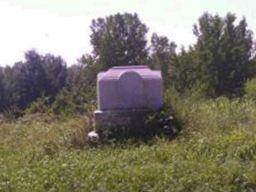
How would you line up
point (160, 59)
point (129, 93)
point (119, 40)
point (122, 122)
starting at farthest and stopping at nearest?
point (160, 59) < point (119, 40) < point (129, 93) < point (122, 122)

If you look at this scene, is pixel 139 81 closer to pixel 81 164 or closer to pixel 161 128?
pixel 161 128

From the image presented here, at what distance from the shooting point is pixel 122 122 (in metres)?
10.6

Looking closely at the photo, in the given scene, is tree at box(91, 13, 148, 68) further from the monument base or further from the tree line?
the monument base

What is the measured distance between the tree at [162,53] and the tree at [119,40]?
3.55 ft

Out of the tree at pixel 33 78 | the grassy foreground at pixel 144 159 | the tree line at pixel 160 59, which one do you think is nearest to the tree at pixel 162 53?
the tree line at pixel 160 59

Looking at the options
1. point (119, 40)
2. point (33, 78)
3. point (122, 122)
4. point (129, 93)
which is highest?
point (119, 40)

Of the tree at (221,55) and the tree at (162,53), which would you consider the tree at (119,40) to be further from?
the tree at (221,55)

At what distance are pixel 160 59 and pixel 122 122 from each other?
26.9 meters

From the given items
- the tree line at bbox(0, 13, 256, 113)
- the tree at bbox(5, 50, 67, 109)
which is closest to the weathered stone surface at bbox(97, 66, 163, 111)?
the tree line at bbox(0, 13, 256, 113)

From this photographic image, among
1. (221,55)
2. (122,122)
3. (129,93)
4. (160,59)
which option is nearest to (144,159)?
(122,122)

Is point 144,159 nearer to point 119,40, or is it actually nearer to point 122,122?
point 122,122

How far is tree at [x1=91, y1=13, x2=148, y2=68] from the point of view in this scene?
34.3 metres

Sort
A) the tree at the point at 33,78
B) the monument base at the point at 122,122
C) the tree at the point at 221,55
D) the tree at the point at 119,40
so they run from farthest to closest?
the tree at the point at 33,78, the tree at the point at 119,40, the tree at the point at 221,55, the monument base at the point at 122,122

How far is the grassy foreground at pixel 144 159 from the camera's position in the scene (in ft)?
20.8
